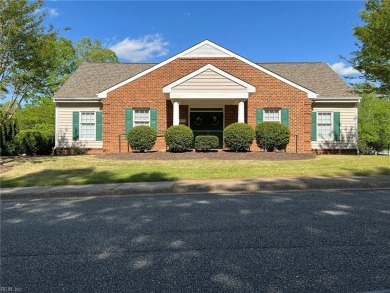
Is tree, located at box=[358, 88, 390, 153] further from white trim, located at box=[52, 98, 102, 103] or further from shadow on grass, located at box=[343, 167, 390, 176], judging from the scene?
white trim, located at box=[52, 98, 102, 103]

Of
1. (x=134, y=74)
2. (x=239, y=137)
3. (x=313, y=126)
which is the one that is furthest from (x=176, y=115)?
(x=313, y=126)

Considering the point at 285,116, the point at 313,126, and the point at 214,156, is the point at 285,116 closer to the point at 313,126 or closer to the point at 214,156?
the point at 313,126

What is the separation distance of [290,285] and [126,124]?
17427 mm

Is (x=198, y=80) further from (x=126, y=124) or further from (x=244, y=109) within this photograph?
(x=126, y=124)

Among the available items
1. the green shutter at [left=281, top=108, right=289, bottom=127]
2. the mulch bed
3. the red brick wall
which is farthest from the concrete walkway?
the red brick wall

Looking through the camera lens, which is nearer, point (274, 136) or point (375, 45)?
point (375, 45)

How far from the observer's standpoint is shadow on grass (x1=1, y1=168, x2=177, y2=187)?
32.4ft

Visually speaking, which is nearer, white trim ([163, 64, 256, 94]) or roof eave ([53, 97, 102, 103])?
white trim ([163, 64, 256, 94])

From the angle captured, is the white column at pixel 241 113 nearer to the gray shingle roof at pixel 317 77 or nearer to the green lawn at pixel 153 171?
the green lawn at pixel 153 171

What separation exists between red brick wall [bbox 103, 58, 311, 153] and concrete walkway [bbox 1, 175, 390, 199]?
10.2 m

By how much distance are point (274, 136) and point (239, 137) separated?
6.23 feet

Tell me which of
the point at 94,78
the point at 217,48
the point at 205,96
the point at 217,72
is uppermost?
the point at 217,48

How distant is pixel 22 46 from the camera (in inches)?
526

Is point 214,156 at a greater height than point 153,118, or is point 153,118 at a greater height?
point 153,118
